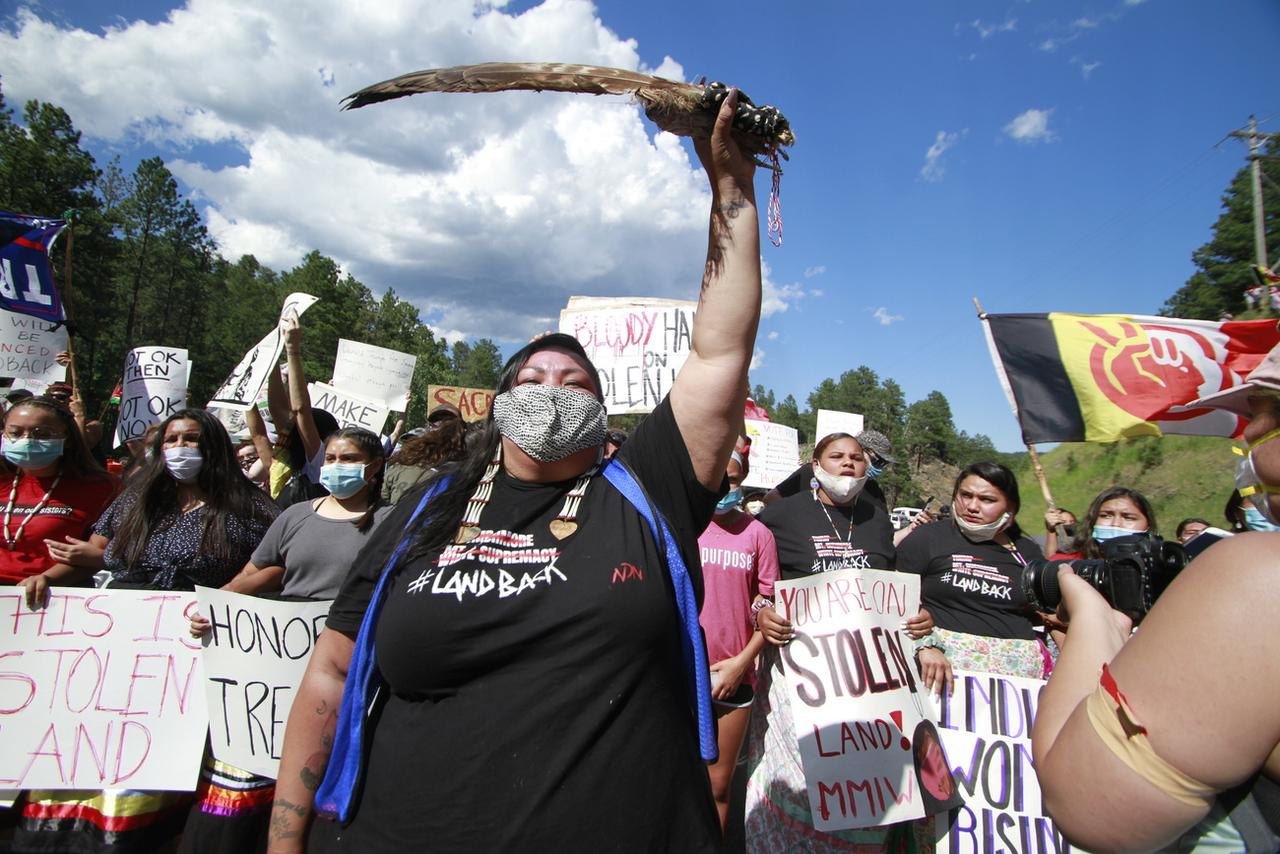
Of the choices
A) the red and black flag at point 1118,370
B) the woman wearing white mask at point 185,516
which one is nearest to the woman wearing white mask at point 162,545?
the woman wearing white mask at point 185,516

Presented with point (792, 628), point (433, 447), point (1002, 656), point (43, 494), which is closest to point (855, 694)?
point (792, 628)

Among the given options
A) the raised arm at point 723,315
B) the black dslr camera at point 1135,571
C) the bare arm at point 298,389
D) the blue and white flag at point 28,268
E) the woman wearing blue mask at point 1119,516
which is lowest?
the black dslr camera at point 1135,571

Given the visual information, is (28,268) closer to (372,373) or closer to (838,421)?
(372,373)

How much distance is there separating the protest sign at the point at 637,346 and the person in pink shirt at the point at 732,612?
7.23 ft

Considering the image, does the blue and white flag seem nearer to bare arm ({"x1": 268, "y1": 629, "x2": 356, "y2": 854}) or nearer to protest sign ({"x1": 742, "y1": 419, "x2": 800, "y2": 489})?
bare arm ({"x1": 268, "y1": 629, "x2": 356, "y2": 854})

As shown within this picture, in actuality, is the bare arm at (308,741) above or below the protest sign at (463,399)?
below

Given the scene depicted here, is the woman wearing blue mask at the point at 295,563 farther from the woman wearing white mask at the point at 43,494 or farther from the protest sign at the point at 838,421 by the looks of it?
the protest sign at the point at 838,421

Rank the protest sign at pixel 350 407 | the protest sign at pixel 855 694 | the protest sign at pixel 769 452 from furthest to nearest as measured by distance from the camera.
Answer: the protest sign at pixel 769 452, the protest sign at pixel 350 407, the protest sign at pixel 855 694

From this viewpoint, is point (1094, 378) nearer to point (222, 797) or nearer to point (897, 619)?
point (897, 619)

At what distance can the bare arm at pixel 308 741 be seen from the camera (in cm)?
160

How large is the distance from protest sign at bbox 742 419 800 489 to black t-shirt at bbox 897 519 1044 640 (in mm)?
5137

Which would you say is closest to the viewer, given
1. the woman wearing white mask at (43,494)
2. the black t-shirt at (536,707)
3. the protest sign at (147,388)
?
the black t-shirt at (536,707)

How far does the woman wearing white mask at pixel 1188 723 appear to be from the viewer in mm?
950

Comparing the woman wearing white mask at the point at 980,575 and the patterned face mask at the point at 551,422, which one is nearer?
the patterned face mask at the point at 551,422
